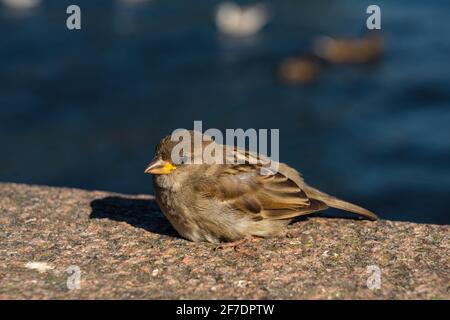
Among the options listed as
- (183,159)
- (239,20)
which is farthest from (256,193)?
(239,20)

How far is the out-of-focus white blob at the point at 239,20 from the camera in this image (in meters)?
18.8

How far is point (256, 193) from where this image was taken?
18.5ft

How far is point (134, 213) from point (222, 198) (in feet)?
3.00

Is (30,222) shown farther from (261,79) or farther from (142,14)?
(142,14)

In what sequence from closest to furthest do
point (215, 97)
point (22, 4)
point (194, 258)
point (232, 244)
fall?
1. point (194, 258)
2. point (232, 244)
3. point (215, 97)
4. point (22, 4)

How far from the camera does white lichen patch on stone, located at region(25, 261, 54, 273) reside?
5012 millimetres

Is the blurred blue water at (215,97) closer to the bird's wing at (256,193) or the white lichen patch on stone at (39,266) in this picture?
the bird's wing at (256,193)

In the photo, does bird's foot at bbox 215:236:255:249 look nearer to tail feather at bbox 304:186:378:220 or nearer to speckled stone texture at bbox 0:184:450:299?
speckled stone texture at bbox 0:184:450:299

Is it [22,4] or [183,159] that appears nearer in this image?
[183,159]

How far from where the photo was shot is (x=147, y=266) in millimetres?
5055

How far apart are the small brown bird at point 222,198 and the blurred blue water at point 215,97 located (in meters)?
6.77
